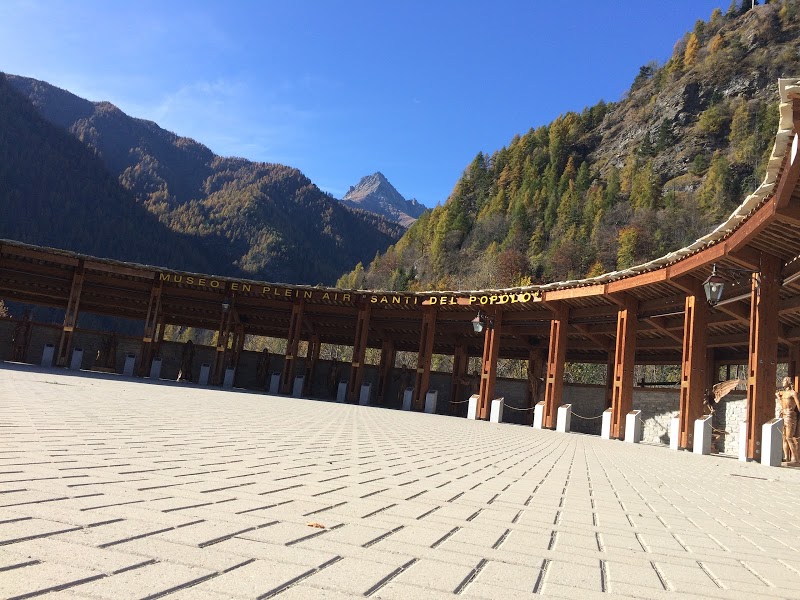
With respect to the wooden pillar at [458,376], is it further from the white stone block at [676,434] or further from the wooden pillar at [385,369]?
the white stone block at [676,434]

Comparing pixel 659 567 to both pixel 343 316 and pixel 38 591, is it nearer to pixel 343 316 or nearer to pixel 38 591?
pixel 38 591

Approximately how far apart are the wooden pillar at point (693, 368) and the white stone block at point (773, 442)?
288 centimetres

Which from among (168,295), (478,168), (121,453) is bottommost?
(121,453)

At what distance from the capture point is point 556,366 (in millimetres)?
20172

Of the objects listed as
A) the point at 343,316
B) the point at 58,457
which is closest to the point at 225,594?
the point at 58,457

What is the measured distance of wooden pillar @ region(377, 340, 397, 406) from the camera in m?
28.2

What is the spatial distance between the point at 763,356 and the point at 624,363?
582 centimetres

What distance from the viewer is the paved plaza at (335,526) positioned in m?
2.12

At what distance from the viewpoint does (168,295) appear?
2734 centimetres

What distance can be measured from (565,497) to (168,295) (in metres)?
25.6

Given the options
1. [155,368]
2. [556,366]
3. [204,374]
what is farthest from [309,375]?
[556,366]

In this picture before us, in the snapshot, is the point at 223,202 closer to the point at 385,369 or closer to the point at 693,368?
the point at 385,369

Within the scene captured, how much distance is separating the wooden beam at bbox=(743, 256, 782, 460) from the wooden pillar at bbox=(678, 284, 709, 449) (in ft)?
7.91

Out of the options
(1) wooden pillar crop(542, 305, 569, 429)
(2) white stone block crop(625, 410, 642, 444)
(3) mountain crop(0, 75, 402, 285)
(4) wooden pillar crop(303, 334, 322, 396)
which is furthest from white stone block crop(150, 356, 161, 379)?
(3) mountain crop(0, 75, 402, 285)
